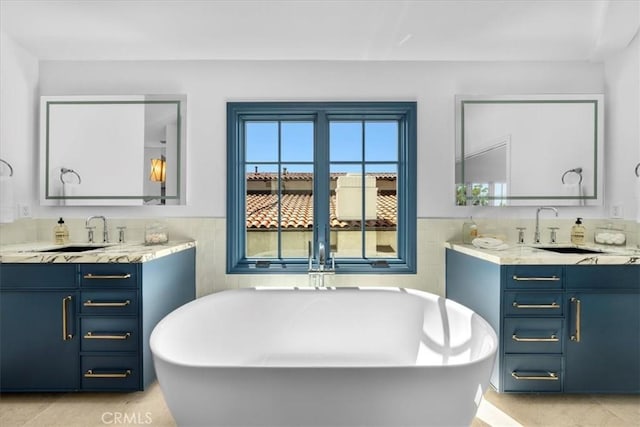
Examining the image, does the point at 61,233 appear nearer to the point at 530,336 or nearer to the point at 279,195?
the point at 279,195

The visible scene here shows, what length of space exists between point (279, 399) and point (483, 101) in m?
2.49

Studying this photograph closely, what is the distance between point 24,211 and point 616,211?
4439mm

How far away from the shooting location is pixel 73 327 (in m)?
2.03

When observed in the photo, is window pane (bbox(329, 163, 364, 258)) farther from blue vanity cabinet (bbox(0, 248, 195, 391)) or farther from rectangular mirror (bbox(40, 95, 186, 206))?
blue vanity cabinet (bbox(0, 248, 195, 391))

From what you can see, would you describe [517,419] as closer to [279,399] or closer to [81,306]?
[279,399]

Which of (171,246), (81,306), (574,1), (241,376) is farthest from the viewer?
(171,246)

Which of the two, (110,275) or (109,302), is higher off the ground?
(110,275)

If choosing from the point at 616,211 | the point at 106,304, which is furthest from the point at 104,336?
the point at 616,211

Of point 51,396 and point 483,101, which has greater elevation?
point 483,101

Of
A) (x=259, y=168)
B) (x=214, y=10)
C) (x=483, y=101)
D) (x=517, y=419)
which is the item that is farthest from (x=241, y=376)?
(x=483, y=101)

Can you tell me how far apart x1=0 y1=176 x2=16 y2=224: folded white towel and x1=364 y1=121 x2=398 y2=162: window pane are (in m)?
2.54

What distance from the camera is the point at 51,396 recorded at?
2.06 metres

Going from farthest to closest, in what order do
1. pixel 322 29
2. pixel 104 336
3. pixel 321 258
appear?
pixel 321 258 < pixel 322 29 < pixel 104 336

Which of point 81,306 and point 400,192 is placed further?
point 400,192
